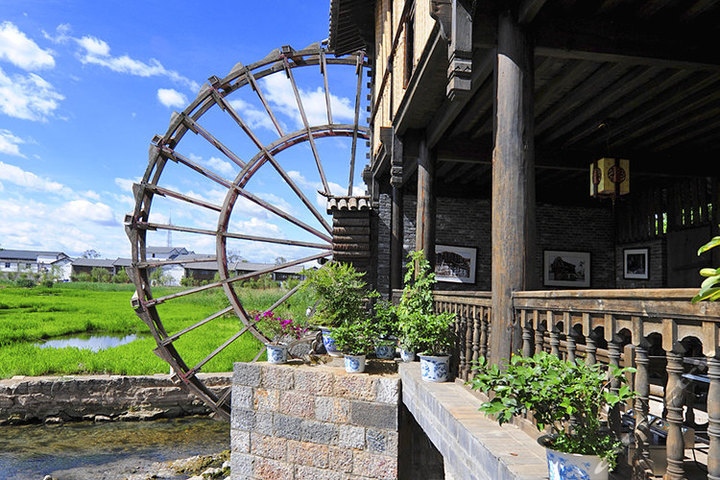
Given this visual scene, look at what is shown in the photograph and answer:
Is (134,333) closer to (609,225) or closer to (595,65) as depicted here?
(609,225)

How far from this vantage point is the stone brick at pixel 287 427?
5.20 meters

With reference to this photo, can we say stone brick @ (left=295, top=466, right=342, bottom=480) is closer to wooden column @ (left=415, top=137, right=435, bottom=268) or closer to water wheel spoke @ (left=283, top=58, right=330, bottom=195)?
wooden column @ (left=415, top=137, right=435, bottom=268)

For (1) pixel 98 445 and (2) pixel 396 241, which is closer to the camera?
(2) pixel 396 241

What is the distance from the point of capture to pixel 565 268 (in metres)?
8.87

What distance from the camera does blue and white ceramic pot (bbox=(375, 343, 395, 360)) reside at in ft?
18.6

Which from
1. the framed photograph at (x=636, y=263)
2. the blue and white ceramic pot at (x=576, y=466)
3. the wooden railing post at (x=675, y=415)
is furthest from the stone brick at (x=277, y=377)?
the framed photograph at (x=636, y=263)

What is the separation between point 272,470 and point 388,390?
1684 millimetres

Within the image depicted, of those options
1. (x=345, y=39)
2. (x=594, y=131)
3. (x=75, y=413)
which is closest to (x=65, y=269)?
(x=75, y=413)

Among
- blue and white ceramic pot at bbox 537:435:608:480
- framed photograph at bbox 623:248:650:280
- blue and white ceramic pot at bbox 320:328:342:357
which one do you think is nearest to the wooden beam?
blue and white ceramic pot at bbox 537:435:608:480

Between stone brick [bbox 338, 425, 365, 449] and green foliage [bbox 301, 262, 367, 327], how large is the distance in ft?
3.77

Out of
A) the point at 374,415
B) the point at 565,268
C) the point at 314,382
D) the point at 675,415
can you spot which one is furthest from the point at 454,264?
the point at 675,415

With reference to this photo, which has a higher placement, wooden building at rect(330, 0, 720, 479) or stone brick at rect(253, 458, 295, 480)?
wooden building at rect(330, 0, 720, 479)

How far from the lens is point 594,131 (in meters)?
5.61

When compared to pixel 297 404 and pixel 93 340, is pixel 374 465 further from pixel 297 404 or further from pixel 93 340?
pixel 93 340
